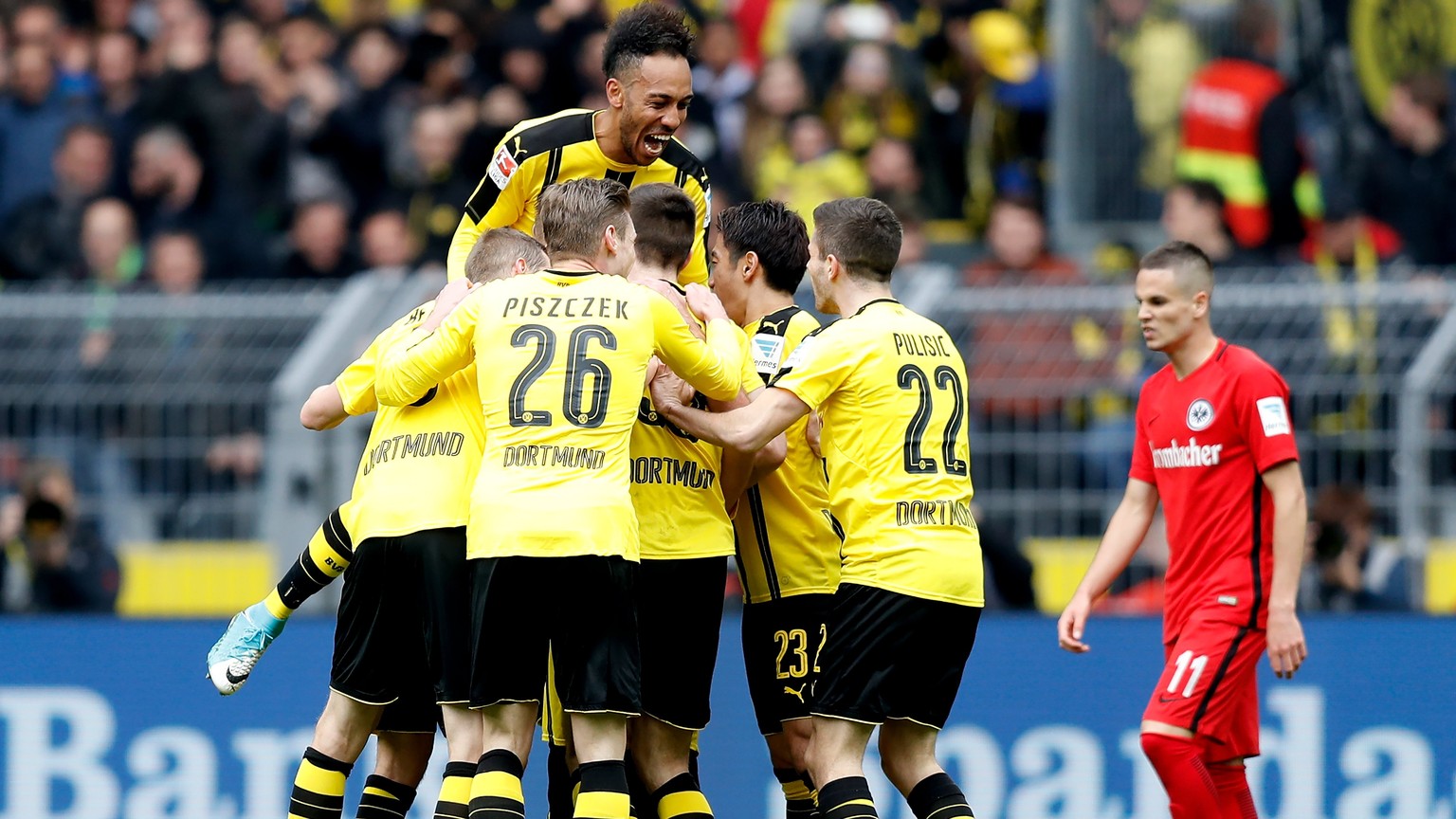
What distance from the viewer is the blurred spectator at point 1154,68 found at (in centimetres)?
Answer: 1100

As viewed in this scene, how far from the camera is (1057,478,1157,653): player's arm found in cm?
650

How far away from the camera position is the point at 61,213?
11047 mm

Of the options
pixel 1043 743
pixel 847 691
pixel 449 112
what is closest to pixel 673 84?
pixel 847 691

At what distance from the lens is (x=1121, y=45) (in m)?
11.1

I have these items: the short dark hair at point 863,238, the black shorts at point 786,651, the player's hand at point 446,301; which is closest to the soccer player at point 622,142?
the player's hand at point 446,301

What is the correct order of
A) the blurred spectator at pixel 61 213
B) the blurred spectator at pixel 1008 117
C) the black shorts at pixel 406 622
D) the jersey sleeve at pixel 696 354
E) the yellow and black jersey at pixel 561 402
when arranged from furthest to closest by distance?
1. the blurred spectator at pixel 1008 117
2. the blurred spectator at pixel 61 213
3. the black shorts at pixel 406 622
4. the jersey sleeve at pixel 696 354
5. the yellow and black jersey at pixel 561 402

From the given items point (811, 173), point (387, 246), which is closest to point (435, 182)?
point (387, 246)

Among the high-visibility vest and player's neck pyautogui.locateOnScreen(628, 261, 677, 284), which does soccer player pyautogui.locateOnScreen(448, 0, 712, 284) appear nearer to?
player's neck pyautogui.locateOnScreen(628, 261, 677, 284)

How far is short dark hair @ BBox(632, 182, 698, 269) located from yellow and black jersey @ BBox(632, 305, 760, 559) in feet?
1.37

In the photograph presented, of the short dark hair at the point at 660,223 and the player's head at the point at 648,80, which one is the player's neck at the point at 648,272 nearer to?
the short dark hair at the point at 660,223

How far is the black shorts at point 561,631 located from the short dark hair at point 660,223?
1.04 m

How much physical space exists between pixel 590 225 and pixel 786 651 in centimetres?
158

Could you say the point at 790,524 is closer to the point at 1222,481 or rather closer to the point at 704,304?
the point at 704,304

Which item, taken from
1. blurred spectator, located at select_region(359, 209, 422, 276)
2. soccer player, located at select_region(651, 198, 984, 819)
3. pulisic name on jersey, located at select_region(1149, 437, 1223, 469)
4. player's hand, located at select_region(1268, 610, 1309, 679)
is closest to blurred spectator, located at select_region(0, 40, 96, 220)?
blurred spectator, located at select_region(359, 209, 422, 276)
